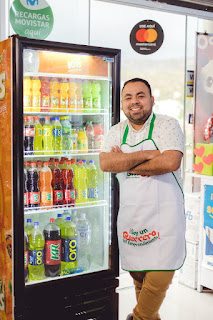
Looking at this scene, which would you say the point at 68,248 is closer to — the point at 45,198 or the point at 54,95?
the point at 45,198

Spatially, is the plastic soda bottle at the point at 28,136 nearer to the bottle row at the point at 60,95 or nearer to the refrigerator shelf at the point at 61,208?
the bottle row at the point at 60,95

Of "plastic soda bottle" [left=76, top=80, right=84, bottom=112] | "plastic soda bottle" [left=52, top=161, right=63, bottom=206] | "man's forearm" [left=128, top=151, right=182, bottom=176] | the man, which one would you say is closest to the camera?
"man's forearm" [left=128, top=151, right=182, bottom=176]

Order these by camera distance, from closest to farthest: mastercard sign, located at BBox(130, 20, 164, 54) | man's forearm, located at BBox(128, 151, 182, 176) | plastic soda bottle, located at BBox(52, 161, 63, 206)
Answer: man's forearm, located at BBox(128, 151, 182, 176)
plastic soda bottle, located at BBox(52, 161, 63, 206)
mastercard sign, located at BBox(130, 20, 164, 54)

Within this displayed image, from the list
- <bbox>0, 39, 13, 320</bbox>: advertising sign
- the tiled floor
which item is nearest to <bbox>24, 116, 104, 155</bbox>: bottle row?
<bbox>0, 39, 13, 320</bbox>: advertising sign

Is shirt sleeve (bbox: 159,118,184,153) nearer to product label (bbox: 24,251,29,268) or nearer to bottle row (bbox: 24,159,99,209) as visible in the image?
bottle row (bbox: 24,159,99,209)

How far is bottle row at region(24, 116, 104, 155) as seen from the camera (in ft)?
11.0

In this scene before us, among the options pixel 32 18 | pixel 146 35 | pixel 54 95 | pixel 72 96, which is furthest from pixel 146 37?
pixel 54 95

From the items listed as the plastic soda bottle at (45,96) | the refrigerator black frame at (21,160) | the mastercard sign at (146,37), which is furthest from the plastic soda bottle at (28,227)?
the mastercard sign at (146,37)

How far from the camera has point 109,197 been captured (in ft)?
11.8

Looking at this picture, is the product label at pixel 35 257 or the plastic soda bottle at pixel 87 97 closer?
the product label at pixel 35 257

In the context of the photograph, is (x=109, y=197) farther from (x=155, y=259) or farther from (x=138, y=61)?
(x=138, y=61)

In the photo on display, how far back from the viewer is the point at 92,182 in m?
3.68

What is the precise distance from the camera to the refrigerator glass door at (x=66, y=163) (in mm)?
3375

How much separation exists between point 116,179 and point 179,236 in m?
0.69
